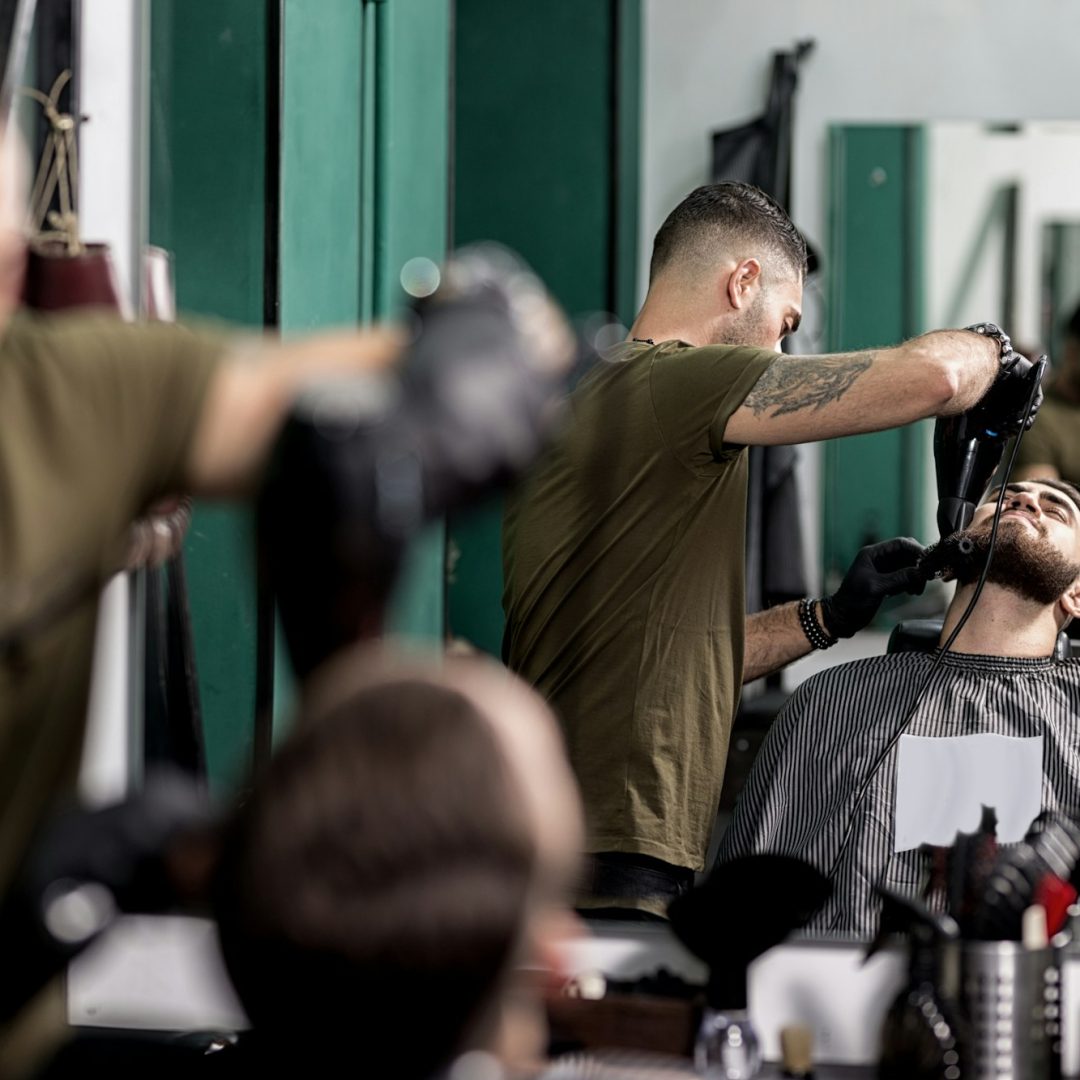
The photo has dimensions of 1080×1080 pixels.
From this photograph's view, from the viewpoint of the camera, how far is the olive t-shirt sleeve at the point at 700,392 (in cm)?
223

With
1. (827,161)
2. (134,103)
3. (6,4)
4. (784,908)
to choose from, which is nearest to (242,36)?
(134,103)

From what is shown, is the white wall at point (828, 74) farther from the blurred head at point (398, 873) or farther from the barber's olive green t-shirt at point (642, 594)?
the blurred head at point (398, 873)

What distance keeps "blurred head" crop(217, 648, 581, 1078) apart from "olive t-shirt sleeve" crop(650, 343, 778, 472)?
46.0 inches

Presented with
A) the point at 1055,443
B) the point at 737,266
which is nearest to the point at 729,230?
the point at 737,266

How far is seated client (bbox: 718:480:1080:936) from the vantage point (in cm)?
224

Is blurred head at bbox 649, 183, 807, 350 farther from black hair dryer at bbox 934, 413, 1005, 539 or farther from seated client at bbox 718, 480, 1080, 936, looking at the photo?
seated client at bbox 718, 480, 1080, 936

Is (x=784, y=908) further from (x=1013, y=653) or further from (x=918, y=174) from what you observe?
(x=918, y=174)

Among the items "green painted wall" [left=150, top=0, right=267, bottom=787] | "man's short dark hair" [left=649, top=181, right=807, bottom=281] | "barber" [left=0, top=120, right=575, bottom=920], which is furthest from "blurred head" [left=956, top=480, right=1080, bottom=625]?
"barber" [left=0, top=120, right=575, bottom=920]

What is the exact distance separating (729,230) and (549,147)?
0.44 meters

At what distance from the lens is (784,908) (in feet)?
6.42

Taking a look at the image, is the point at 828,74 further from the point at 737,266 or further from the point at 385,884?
the point at 385,884

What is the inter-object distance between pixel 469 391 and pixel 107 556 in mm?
372

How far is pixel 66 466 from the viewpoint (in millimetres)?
1271

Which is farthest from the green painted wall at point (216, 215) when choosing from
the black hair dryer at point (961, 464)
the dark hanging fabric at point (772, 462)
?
the black hair dryer at point (961, 464)
